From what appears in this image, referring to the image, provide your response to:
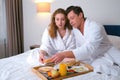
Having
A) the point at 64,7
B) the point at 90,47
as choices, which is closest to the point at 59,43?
the point at 90,47

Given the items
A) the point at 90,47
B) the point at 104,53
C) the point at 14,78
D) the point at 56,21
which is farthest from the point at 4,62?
the point at 104,53

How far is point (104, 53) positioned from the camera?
6.81ft

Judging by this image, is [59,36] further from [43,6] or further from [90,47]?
[43,6]

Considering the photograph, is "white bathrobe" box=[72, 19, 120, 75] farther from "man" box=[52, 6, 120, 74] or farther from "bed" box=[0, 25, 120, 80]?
"bed" box=[0, 25, 120, 80]

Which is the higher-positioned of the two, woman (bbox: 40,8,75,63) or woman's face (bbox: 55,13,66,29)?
woman's face (bbox: 55,13,66,29)

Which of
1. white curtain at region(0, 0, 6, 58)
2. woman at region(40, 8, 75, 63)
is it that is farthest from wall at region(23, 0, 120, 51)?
woman at region(40, 8, 75, 63)

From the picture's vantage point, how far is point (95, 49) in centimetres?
200

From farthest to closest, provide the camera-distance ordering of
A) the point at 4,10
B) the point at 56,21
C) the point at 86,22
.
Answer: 1. the point at 4,10
2. the point at 56,21
3. the point at 86,22

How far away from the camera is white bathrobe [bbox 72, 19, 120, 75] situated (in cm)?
196

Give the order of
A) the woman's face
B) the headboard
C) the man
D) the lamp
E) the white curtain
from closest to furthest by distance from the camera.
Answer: the man → the woman's face → the headboard → the lamp → the white curtain

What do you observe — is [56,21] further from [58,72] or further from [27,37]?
[27,37]

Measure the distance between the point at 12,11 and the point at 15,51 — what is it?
0.97 meters

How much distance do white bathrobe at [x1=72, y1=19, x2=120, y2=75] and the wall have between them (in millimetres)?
1052

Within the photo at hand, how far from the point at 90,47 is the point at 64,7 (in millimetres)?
1808
